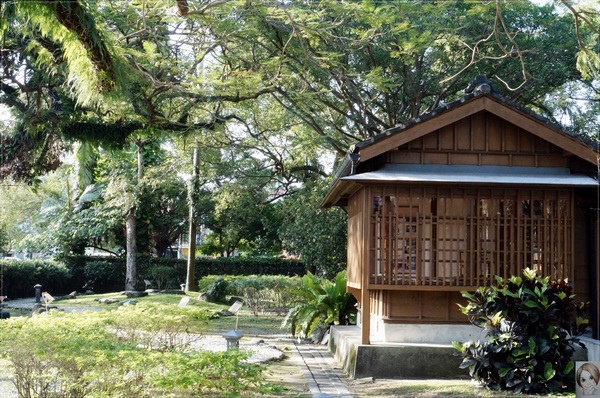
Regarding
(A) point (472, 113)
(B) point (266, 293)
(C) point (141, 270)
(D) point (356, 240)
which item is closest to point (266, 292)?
(B) point (266, 293)

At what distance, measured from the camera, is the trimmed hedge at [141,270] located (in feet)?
117

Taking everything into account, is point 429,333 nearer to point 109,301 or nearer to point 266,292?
Answer: point 266,292

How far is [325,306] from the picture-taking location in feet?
56.8

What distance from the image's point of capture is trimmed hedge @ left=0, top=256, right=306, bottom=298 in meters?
35.8

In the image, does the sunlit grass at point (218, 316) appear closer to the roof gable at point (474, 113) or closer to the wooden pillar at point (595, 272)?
the roof gable at point (474, 113)

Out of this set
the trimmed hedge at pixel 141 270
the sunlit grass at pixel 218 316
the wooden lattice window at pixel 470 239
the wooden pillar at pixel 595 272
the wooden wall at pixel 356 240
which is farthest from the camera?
the trimmed hedge at pixel 141 270

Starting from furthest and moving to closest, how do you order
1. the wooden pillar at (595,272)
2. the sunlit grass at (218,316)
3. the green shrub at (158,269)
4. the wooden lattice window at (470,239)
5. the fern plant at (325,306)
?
the green shrub at (158,269) → the sunlit grass at (218,316) → the fern plant at (325,306) → the wooden pillar at (595,272) → the wooden lattice window at (470,239)

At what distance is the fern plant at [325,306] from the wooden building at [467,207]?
4.28 meters

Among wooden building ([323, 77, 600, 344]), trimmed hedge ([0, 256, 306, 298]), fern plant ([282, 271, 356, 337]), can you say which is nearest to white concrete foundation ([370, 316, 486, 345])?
wooden building ([323, 77, 600, 344])

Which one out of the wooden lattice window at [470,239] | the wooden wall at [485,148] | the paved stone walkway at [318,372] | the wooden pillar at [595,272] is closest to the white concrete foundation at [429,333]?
the wooden lattice window at [470,239]

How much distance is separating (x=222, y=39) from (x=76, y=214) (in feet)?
89.8

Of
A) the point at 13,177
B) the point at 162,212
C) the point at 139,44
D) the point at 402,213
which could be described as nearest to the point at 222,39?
the point at 139,44

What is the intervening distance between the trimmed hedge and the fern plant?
17895mm

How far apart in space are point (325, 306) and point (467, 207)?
5.84 metres
